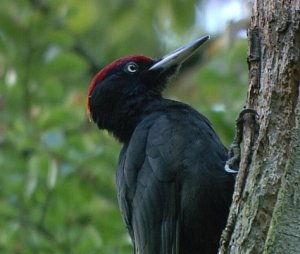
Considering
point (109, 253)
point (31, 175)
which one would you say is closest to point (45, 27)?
point (31, 175)

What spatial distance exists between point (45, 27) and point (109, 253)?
6.99ft

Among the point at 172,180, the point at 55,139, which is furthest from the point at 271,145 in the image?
the point at 55,139

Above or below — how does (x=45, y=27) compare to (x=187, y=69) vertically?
below

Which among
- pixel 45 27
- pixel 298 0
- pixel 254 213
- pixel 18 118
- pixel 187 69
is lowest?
pixel 254 213

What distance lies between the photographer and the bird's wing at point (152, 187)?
4762 millimetres

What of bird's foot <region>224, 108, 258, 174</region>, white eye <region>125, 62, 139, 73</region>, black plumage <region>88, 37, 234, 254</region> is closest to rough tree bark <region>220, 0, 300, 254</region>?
bird's foot <region>224, 108, 258, 174</region>

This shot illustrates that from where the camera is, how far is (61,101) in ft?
25.8

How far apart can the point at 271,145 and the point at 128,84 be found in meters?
1.90

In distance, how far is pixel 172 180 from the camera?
480 cm

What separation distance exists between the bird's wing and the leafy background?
1576 millimetres

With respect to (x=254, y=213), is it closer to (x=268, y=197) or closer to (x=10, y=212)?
(x=268, y=197)

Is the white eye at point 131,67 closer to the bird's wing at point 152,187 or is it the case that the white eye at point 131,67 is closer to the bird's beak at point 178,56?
the bird's beak at point 178,56

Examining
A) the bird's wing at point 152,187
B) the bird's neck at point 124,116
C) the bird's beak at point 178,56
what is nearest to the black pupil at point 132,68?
the bird's beak at point 178,56

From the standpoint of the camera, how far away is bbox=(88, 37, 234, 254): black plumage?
474 centimetres
